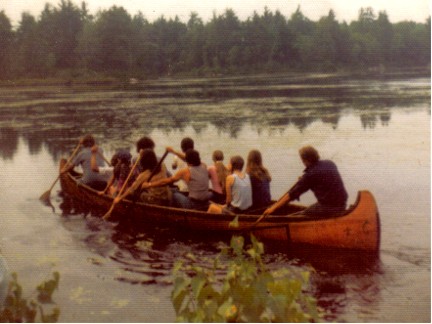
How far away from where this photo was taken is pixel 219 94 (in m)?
35.3

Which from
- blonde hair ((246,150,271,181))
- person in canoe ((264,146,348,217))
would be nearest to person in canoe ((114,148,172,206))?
blonde hair ((246,150,271,181))

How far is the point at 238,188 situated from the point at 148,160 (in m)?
1.66

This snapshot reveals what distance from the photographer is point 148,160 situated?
903cm

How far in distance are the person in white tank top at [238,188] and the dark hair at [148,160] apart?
1410 millimetres

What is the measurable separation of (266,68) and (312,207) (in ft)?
156

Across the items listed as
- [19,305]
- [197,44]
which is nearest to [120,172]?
[19,305]

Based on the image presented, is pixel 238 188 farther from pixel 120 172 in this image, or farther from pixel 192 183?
pixel 120 172

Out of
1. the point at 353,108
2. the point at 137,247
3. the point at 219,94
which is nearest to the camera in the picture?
the point at 137,247

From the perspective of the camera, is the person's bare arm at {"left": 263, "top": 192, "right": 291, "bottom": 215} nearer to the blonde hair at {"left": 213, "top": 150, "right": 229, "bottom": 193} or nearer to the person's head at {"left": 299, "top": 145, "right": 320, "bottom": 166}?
the person's head at {"left": 299, "top": 145, "right": 320, "bottom": 166}

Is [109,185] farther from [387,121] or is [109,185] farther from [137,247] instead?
[387,121]

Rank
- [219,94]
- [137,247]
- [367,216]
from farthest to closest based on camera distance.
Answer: [219,94] → [137,247] → [367,216]

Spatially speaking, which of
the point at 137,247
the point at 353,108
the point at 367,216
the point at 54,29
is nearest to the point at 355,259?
the point at 367,216

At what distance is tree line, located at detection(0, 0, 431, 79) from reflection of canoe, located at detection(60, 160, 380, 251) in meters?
10.8

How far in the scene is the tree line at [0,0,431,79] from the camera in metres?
26.3
